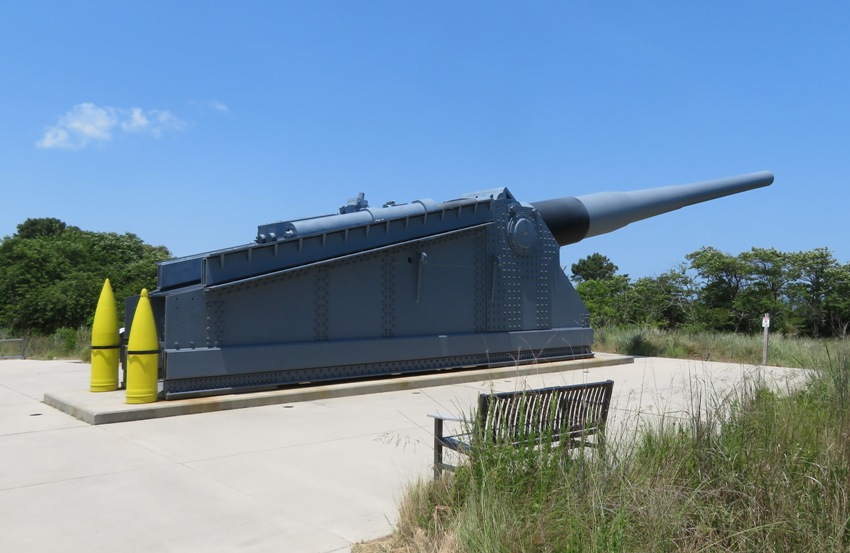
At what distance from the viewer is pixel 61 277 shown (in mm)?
33562

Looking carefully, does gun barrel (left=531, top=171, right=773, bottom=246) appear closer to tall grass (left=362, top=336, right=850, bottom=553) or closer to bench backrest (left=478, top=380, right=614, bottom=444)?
bench backrest (left=478, top=380, right=614, bottom=444)

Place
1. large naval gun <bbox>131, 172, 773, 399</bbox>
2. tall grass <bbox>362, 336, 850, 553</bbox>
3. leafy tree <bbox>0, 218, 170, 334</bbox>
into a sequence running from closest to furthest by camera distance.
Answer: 1. tall grass <bbox>362, 336, 850, 553</bbox>
2. large naval gun <bbox>131, 172, 773, 399</bbox>
3. leafy tree <bbox>0, 218, 170, 334</bbox>

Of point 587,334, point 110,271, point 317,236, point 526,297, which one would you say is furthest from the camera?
point 110,271

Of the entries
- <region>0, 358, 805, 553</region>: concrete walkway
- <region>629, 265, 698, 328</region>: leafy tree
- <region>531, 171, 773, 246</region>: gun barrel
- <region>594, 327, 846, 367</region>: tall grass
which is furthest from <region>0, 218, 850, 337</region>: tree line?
<region>0, 358, 805, 553</region>: concrete walkway

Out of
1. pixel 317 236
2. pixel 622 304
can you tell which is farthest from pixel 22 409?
pixel 622 304

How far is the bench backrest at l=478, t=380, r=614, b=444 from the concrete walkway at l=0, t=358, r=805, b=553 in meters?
0.20

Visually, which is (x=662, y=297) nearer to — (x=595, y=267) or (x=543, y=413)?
(x=543, y=413)

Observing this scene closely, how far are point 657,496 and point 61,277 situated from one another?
35511 mm

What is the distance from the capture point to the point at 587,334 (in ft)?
43.3

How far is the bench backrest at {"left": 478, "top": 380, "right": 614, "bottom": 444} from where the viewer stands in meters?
3.96

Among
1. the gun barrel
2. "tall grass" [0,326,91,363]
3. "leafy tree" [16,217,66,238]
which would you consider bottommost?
"tall grass" [0,326,91,363]

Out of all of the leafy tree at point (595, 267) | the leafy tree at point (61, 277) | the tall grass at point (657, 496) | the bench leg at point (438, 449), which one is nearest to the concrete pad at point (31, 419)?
the bench leg at point (438, 449)

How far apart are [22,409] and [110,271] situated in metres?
28.2

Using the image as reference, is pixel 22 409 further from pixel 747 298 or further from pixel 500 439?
pixel 747 298
